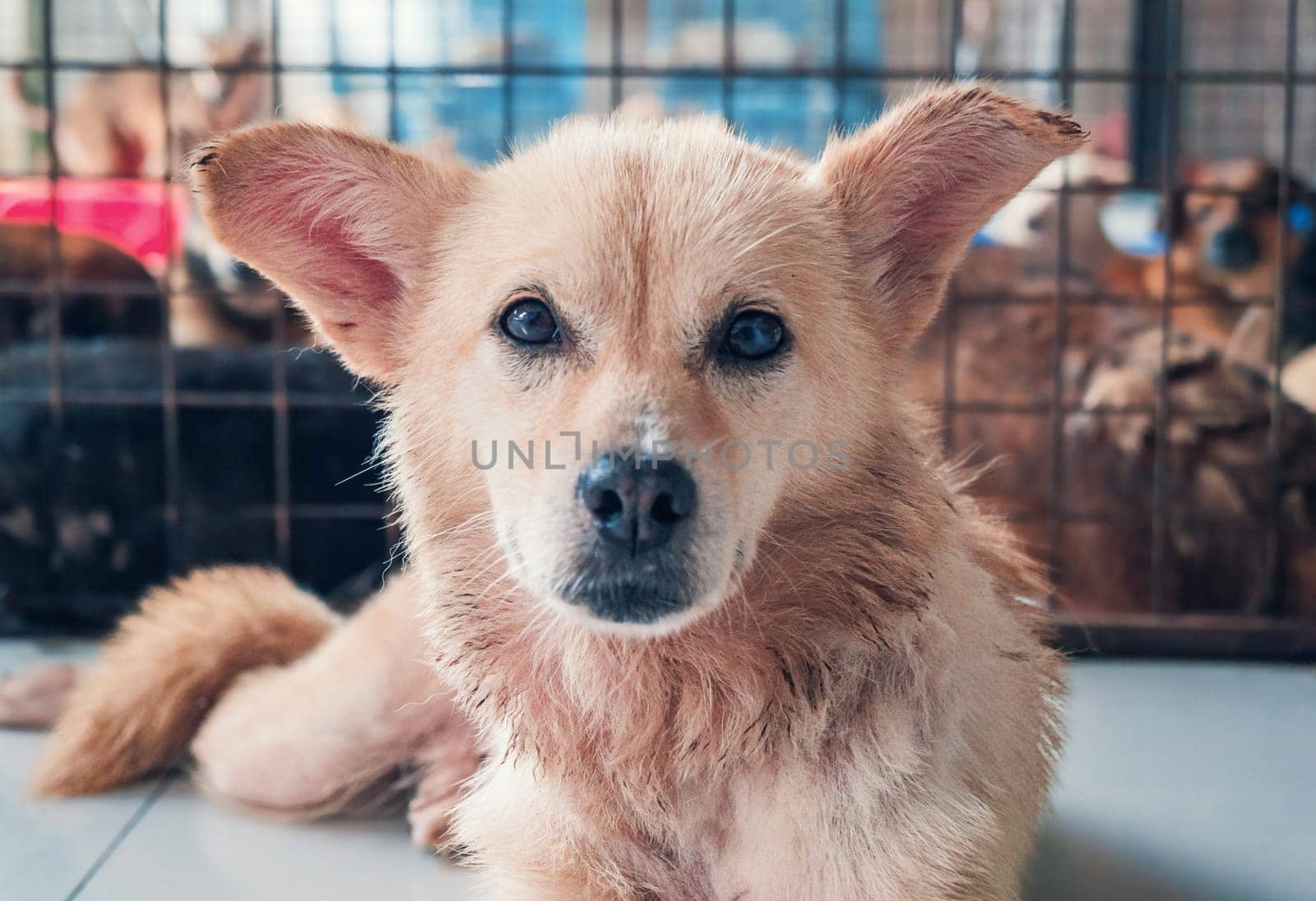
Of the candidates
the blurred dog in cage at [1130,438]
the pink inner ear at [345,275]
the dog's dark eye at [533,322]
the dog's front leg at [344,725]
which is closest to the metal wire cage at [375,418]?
the blurred dog in cage at [1130,438]

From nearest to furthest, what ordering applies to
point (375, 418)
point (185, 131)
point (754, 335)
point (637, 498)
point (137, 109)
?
1. point (637, 498)
2. point (754, 335)
3. point (375, 418)
4. point (185, 131)
5. point (137, 109)

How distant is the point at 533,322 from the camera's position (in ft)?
4.71

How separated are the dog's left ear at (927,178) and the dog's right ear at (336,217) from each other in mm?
527

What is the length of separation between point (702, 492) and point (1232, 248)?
405 cm

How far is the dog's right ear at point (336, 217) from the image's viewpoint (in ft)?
4.93

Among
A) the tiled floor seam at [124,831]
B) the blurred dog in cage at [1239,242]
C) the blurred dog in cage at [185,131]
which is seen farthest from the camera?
the blurred dog in cage at [1239,242]

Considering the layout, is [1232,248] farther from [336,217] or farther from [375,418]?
[336,217]

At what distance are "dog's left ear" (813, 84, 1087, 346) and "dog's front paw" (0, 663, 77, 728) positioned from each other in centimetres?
180

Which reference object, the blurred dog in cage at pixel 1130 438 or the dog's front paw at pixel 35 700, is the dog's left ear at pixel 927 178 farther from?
the dog's front paw at pixel 35 700

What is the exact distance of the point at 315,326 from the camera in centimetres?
167

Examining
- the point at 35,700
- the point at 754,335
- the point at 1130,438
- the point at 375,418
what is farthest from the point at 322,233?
the point at 1130,438

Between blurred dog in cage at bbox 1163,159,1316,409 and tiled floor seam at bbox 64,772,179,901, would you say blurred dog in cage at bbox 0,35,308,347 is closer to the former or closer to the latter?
tiled floor seam at bbox 64,772,179,901

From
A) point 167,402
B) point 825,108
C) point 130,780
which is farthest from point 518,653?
point 825,108

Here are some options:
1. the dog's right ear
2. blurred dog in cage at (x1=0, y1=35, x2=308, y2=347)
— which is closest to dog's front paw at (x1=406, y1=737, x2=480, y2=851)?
the dog's right ear
